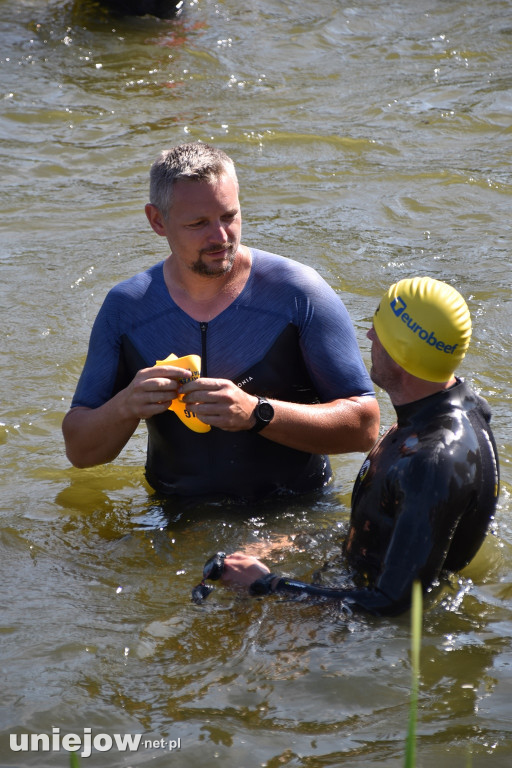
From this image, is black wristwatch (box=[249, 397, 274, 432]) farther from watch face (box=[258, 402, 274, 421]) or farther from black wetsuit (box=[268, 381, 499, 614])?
black wetsuit (box=[268, 381, 499, 614])

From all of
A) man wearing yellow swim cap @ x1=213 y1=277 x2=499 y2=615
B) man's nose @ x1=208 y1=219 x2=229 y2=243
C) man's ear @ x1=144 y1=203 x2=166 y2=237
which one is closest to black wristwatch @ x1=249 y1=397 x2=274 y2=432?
man wearing yellow swim cap @ x1=213 y1=277 x2=499 y2=615

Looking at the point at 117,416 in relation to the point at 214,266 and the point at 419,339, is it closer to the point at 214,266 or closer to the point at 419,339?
the point at 214,266

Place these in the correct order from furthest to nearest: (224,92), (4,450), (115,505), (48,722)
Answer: (224,92) → (4,450) → (115,505) → (48,722)

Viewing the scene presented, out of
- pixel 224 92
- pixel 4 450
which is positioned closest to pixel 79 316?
pixel 4 450

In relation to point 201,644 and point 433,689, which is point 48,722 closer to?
point 201,644

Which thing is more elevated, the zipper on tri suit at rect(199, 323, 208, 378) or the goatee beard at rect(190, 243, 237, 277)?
the goatee beard at rect(190, 243, 237, 277)

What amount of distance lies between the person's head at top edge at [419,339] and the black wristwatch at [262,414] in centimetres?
63

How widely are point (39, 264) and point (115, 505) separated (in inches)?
169

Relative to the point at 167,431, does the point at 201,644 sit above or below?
below

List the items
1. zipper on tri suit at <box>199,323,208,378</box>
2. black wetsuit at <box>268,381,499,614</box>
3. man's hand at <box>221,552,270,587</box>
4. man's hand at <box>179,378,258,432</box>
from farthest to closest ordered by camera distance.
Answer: zipper on tri suit at <box>199,323,208,378</box> → man's hand at <box>179,378,258,432</box> → man's hand at <box>221,552,270,587</box> → black wetsuit at <box>268,381,499,614</box>

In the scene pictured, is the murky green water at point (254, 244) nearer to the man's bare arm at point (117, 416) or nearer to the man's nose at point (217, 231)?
the man's bare arm at point (117, 416)

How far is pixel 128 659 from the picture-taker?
4102 mm

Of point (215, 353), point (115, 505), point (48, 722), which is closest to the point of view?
point (48, 722)

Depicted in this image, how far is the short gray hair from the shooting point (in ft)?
15.2
